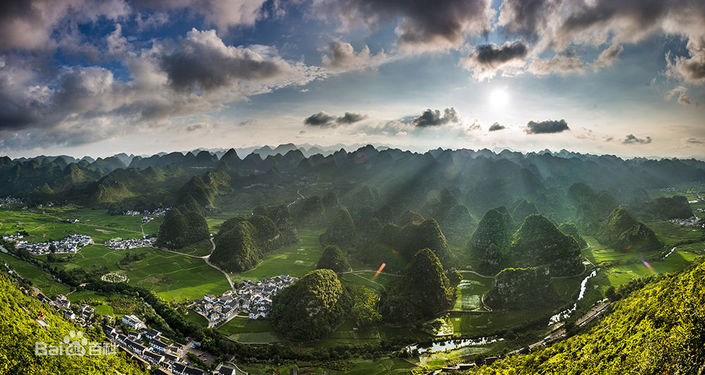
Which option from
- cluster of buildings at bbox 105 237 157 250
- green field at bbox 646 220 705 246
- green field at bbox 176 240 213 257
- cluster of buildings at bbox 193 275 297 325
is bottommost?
green field at bbox 646 220 705 246

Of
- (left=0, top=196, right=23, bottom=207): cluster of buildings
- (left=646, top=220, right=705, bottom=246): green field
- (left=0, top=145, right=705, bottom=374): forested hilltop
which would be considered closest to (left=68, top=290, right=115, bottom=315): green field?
(left=0, top=145, right=705, bottom=374): forested hilltop

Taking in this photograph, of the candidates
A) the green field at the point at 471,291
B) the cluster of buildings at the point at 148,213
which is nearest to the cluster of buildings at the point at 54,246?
the cluster of buildings at the point at 148,213

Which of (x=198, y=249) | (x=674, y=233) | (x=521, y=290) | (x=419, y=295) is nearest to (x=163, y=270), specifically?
(x=198, y=249)

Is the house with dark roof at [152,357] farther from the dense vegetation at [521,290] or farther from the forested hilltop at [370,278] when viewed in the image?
the dense vegetation at [521,290]

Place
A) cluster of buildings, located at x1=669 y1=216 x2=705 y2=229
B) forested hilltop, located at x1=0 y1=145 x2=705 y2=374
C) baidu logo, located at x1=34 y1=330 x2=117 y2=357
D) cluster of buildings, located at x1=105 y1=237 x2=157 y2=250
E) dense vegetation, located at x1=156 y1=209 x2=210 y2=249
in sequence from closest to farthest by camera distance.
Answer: baidu logo, located at x1=34 y1=330 x2=117 y2=357 < forested hilltop, located at x1=0 y1=145 x2=705 y2=374 < cluster of buildings, located at x1=105 y1=237 x2=157 y2=250 < dense vegetation, located at x1=156 y1=209 x2=210 y2=249 < cluster of buildings, located at x1=669 y1=216 x2=705 y2=229

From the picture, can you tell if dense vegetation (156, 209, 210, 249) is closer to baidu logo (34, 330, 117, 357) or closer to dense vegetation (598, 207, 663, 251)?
baidu logo (34, 330, 117, 357)

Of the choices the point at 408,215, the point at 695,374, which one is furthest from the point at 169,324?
the point at 408,215

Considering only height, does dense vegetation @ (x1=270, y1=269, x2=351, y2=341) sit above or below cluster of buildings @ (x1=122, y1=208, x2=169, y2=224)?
below
